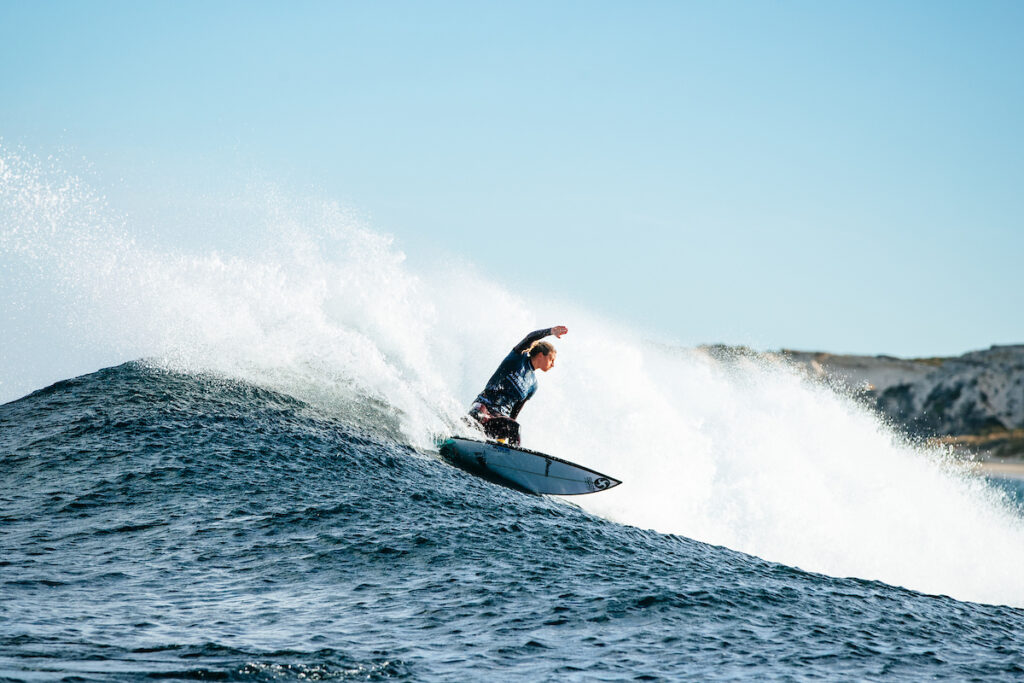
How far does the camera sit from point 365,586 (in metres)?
7.75

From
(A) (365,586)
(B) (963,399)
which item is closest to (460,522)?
(A) (365,586)

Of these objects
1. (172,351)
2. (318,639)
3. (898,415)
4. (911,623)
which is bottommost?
(318,639)

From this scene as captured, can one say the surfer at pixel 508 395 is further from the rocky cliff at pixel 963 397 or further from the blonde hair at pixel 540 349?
the rocky cliff at pixel 963 397

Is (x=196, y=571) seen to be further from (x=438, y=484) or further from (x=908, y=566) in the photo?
(x=908, y=566)

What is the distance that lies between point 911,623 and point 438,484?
19.5 feet

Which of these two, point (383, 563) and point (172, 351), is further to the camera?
point (172, 351)

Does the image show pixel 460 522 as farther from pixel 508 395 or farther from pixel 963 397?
pixel 963 397

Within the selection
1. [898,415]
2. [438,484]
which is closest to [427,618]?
[438,484]

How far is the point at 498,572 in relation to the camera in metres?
8.42

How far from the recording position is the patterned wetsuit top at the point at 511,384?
1395 cm

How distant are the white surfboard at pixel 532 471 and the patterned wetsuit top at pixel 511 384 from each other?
1044 mm

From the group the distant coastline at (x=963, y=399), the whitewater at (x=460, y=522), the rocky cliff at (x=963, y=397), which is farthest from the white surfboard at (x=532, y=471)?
the rocky cliff at (x=963, y=397)

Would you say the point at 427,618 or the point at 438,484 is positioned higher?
the point at 438,484

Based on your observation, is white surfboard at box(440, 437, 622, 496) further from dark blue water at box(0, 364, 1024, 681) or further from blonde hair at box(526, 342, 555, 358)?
blonde hair at box(526, 342, 555, 358)
